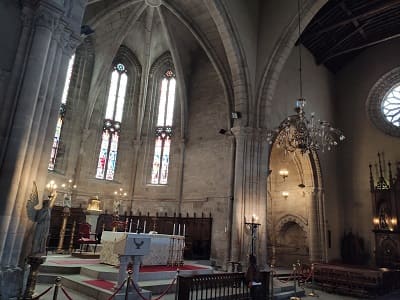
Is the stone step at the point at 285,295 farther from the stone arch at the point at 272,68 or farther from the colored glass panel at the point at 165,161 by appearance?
the colored glass panel at the point at 165,161

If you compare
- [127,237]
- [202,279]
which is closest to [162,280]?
[202,279]

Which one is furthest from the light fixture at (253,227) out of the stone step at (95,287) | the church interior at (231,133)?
the stone step at (95,287)

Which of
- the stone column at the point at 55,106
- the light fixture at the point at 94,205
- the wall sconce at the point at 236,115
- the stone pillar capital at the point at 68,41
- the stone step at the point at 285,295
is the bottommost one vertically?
the stone step at the point at 285,295

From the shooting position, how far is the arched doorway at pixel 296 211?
1634 cm

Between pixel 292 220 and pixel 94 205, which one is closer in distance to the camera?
pixel 94 205

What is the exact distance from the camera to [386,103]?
18.1 meters

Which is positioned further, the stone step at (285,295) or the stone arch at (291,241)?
the stone arch at (291,241)

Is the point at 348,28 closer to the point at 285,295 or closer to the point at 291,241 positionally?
the point at 291,241

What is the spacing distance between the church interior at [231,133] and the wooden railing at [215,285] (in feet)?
9.43

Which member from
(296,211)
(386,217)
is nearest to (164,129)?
(296,211)

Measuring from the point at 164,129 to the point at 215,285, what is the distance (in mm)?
11624

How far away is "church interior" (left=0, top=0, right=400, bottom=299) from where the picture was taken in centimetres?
1271

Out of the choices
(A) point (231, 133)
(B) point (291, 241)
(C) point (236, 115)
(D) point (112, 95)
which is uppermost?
(D) point (112, 95)

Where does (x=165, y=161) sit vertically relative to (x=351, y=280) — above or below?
above
